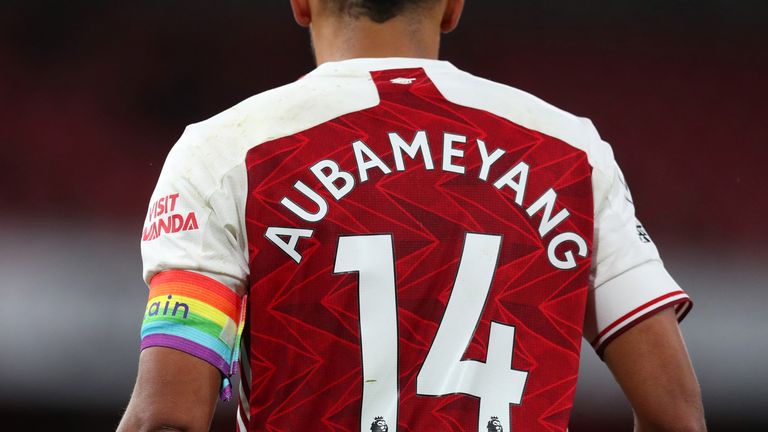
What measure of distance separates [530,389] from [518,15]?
3289 mm

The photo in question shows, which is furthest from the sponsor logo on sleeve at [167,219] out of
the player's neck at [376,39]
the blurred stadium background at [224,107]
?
the blurred stadium background at [224,107]

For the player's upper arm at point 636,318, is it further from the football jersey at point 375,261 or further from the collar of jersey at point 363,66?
the collar of jersey at point 363,66

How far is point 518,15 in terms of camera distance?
425cm

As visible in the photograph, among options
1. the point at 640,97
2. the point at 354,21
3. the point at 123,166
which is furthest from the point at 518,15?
the point at 354,21

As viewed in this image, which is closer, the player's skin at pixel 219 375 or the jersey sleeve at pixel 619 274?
the player's skin at pixel 219 375

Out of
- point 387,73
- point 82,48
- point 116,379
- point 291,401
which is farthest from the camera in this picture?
point 82,48

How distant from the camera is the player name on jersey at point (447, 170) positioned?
43.9 inches

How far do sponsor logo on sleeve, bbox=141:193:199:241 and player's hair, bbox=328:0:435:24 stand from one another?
11.3 inches

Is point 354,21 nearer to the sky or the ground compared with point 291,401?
nearer to the sky

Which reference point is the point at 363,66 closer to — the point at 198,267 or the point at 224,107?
the point at 198,267

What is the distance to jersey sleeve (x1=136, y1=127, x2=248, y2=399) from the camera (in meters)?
1.09

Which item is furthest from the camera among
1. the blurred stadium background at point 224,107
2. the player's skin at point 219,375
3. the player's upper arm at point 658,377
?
the blurred stadium background at point 224,107

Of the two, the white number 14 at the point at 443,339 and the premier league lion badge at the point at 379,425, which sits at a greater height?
the white number 14 at the point at 443,339

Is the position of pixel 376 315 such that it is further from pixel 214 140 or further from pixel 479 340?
pixel 214 140
